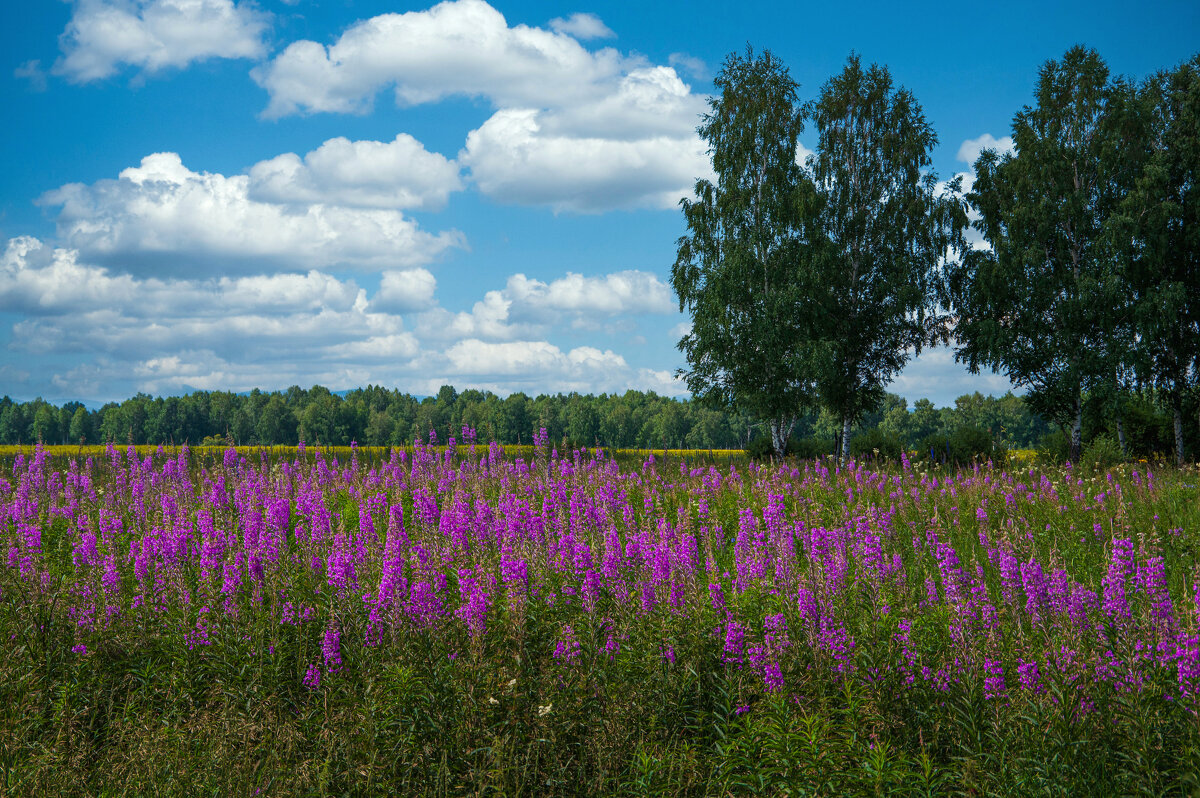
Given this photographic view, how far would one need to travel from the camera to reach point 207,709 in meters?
5.88

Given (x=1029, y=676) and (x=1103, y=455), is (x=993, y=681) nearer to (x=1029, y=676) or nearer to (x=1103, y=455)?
(x=1029, y=676)

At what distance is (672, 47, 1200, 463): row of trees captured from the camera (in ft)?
87.7

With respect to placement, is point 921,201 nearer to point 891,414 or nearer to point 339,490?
point 339,490

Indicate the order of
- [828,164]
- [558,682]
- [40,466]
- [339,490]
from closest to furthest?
[558,682], [339,490], [40,466], [828,164]

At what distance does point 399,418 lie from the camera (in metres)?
82.0

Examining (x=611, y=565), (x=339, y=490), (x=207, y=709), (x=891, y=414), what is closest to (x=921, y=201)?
(x=339, y=490)

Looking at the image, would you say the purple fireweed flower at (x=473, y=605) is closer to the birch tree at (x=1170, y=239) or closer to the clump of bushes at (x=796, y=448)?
the clump of bushes at (x=796, y=448)

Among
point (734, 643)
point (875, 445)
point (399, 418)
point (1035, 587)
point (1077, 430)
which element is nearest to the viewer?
point (734, 643)

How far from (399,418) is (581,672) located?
3139 inches

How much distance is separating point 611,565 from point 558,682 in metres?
1.11

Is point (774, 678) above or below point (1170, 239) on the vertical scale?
below

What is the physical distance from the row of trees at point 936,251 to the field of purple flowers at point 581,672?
20515 millimetres

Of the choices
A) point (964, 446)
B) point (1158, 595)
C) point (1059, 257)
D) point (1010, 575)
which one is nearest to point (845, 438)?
point (964, 446)

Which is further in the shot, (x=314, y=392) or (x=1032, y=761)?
(x=314, y=392)
